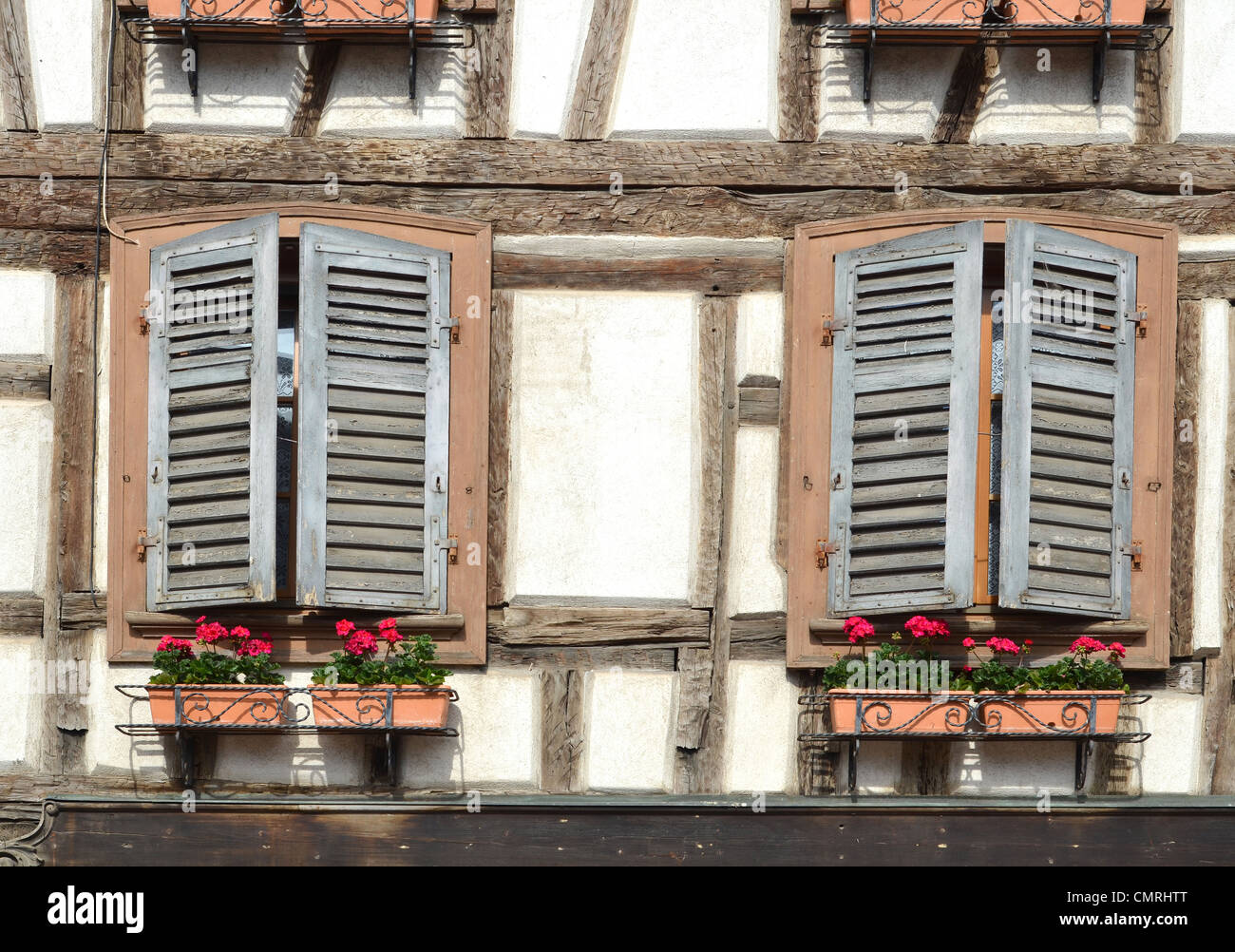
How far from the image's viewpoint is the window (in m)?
7.53

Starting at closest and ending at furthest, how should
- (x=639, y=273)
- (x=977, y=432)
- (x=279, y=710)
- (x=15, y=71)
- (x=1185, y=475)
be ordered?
(x=279, y=710) → (x=977, y=432) → (x=1185, y=475) → (x=639, y=273) → (x=15, y=71)

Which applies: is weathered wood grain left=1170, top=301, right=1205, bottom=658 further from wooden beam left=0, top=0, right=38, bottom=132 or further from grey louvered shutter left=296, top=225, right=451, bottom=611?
wooden beam left=0, top=0, right=38, bottom=132

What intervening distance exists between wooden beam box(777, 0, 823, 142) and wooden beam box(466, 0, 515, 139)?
3.88ft

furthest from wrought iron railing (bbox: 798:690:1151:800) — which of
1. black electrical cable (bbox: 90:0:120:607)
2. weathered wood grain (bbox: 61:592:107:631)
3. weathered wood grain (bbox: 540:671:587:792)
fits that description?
black electrical cable (bbox: 90:0:120:607)

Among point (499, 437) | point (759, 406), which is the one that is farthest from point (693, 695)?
point (499, 437)

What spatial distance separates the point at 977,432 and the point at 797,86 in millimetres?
1715

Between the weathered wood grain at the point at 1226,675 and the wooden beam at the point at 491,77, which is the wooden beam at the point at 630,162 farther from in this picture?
the weathered wood grain at the point at 1226,675

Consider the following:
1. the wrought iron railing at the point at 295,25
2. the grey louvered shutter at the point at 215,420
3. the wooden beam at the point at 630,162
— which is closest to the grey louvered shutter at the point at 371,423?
the grey louvered shutter at the point at 215,420

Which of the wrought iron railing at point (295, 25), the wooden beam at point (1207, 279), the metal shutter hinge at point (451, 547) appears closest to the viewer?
the metal shutter hinge at point (451, 547)

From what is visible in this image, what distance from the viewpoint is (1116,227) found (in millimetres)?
7797

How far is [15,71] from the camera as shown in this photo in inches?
312

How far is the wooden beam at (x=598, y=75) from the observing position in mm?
7887

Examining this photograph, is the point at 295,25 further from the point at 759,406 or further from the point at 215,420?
the point at 759,406

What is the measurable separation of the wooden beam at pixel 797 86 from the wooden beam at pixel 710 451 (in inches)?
33.5
